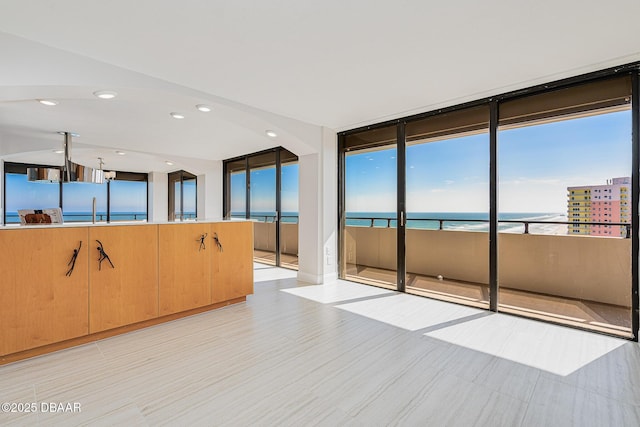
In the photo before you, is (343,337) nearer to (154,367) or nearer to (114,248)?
(154,367)

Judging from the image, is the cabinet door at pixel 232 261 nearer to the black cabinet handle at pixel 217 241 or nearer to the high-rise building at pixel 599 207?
the black cabinet handle at pixel 217 241

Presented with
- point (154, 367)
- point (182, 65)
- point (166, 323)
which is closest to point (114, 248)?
point (166, 323)

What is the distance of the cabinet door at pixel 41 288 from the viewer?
2.32 meters

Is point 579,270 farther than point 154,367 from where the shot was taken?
Yes

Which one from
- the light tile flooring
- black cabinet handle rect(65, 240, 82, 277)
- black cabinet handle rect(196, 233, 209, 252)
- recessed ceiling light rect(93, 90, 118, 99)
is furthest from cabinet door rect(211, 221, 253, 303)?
recessed ceiling light rect(93, 90, 118, 99)

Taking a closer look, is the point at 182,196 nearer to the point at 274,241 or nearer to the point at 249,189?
the point at 249,189

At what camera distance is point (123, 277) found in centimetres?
292

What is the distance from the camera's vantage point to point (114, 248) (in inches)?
113

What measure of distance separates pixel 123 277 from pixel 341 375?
2.23m

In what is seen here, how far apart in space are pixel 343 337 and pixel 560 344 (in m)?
1.90

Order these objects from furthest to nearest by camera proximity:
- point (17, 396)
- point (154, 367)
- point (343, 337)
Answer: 1. point (343, 337)
2. point (154, 367)
3. point (17, 396)

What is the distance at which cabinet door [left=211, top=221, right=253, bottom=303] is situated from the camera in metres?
3.69

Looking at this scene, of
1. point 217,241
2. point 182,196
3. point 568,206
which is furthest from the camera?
point 182,196

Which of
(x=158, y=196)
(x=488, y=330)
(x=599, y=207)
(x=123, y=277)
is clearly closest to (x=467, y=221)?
(x=599, y=207)
